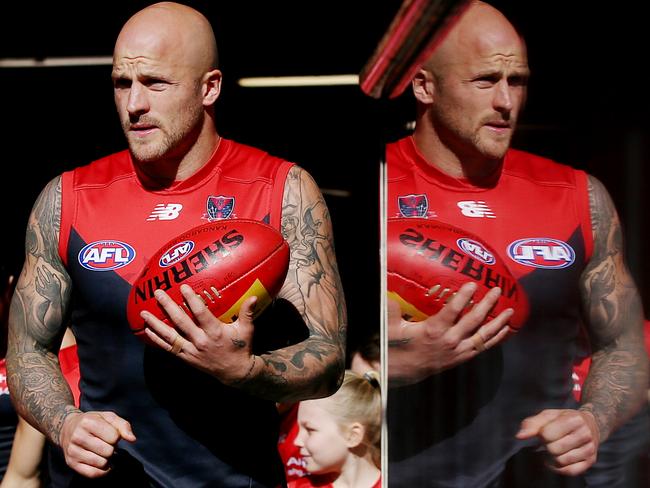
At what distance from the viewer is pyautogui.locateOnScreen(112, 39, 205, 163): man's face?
9.43 feet

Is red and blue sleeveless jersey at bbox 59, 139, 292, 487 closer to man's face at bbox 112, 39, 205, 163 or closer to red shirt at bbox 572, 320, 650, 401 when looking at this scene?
man's face at bbox 112, 39, 205, 163

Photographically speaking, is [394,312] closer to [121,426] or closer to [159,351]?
[159,351]

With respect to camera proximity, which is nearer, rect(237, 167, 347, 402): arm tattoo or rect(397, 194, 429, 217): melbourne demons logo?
rect(237, 167, 347, 402): arm tattoo

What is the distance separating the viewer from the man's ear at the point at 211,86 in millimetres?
2934

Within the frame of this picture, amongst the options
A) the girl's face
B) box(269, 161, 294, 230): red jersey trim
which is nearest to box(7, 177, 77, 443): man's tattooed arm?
box(269, 161, 294, 230): red jersey trim

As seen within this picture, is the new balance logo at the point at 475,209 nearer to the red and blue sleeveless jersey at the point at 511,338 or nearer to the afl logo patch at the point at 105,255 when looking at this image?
the red and blue sleeveless jersey at the point at 511,338

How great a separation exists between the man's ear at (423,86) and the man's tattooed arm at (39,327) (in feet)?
3.31

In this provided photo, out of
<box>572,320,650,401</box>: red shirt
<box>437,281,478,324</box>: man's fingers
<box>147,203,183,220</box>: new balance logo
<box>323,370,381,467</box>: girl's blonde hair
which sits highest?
<box>147,203,183,220</box>: new balance logo

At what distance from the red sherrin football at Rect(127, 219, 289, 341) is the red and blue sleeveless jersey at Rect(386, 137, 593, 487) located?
0.49 meters

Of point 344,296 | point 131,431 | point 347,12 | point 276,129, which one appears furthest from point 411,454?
point 347,12

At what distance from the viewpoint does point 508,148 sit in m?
2.87

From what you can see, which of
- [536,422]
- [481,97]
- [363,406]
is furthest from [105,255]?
[536,422]

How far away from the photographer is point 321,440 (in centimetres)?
318

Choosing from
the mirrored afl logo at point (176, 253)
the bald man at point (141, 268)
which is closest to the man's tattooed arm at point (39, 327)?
the bald man at point (141, 268)
